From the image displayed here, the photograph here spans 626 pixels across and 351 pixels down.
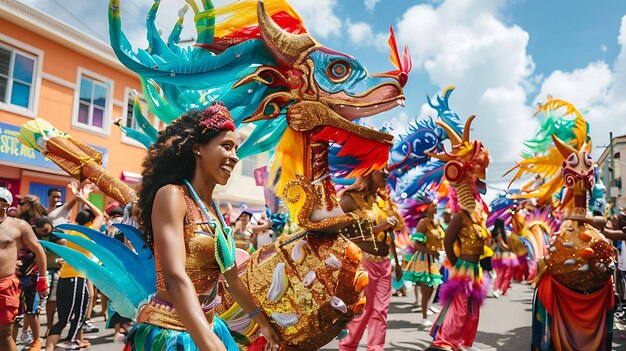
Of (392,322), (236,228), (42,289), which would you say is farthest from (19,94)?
(392,322)

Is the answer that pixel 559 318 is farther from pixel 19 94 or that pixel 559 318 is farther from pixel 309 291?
pixel 19 94

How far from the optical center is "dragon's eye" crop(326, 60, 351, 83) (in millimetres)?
3201

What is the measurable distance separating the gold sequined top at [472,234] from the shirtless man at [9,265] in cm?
450

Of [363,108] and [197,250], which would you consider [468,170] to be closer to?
[363,108]

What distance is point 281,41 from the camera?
315cm

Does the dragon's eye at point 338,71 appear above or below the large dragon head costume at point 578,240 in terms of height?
above

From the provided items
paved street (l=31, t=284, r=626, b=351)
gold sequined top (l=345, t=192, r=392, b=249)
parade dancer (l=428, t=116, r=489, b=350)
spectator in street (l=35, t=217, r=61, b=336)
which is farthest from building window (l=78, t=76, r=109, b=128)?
parade dancer (l=428, t=116, r=489, b=350)

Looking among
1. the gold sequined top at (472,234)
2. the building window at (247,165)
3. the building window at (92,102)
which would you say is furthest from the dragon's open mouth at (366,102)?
the building window at (247,165)

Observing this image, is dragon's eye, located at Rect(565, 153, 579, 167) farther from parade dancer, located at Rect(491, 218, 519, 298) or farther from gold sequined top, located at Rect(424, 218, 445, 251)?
parade dancer, located at Rect(491, 218, 519, 298)

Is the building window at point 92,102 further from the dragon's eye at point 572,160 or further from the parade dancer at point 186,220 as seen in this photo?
the parade dancer at point 186,220

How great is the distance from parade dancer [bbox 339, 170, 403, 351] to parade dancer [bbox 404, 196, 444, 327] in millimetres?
3654

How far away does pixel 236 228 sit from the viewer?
11344 mm

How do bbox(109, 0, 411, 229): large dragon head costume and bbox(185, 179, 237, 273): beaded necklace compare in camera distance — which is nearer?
bbox(185, 179, 237, 273): beaded necklace

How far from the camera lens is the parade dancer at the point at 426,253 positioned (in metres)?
8.76
